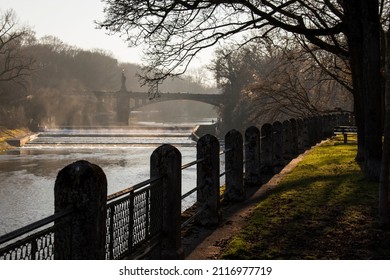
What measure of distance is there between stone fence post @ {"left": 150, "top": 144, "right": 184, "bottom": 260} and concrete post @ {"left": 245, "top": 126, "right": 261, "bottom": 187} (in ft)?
17.6

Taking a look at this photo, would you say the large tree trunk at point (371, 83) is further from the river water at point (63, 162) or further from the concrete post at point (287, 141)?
the river water at point (63, 162)

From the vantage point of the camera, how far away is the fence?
332 centimetres

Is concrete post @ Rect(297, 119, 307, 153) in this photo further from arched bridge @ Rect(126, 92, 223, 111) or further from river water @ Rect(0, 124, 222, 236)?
arched bridge @ Rect(126, 92, 223, 111)

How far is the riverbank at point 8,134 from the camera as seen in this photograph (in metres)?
45.8

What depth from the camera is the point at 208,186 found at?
25.4ft

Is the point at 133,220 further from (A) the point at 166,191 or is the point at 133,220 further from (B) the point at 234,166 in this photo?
(B) the point at 234,166

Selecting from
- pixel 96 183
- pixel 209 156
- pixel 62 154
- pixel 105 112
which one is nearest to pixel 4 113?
pixel 62 154

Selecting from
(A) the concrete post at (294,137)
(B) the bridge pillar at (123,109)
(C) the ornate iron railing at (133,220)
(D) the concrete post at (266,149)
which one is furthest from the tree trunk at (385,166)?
(B) the bridge pillar at (123,109)

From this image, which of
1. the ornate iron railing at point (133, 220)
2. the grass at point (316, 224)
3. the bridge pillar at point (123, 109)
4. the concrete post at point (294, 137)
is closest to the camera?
the ornate iron railing at point (133, 220)

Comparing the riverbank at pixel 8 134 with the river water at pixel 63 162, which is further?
the riverbank at pixel 8 134

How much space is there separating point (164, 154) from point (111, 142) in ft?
158

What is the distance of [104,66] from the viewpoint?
11462cm

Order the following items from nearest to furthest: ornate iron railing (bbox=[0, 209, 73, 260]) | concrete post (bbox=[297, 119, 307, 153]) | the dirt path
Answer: ornate iron railing (bbox=[0, 209, 73, 260]) < the dirt path < concrete post (bbox=[297, 119, 307, 153])

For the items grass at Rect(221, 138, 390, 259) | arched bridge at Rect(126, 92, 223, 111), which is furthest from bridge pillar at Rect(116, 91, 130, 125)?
grass at Rect(221, 138, 390, 259)
